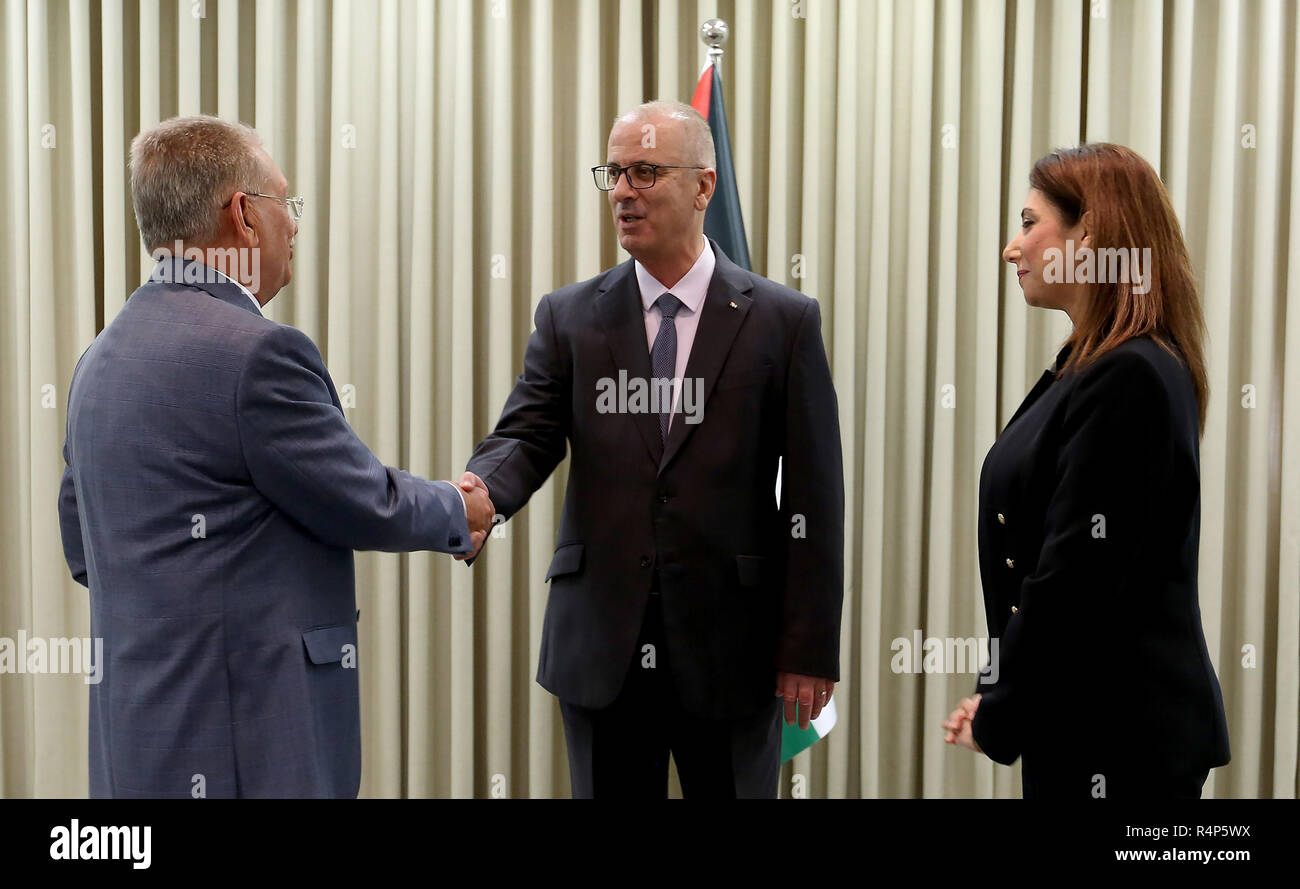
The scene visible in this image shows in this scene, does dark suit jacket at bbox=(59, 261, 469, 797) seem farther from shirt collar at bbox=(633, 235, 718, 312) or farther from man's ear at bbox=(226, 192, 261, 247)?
shirt collar at bbox=(633, 235, 718, 312)

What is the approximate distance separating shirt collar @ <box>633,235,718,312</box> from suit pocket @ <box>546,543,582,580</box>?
0.56 m

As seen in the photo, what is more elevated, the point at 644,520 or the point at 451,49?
the point at 451,49

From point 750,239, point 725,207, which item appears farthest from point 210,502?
point 750,239

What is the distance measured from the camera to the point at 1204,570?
10.9 feet

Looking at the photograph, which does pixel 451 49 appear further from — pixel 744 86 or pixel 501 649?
pixel 501 649

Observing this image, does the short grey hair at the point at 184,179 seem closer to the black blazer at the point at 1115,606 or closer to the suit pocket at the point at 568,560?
the suit pocket at the point at 568,560

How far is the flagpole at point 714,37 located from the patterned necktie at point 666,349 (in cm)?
115

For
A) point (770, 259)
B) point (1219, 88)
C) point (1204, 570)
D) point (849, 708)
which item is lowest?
point (849, 708)

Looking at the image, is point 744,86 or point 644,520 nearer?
point 644,520

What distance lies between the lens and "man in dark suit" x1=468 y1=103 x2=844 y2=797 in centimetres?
221
